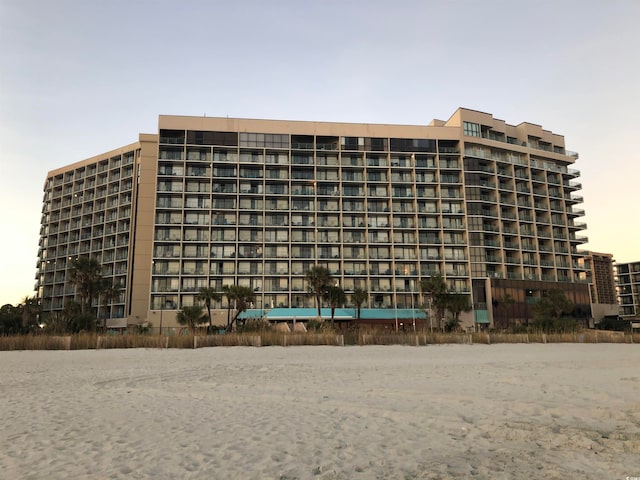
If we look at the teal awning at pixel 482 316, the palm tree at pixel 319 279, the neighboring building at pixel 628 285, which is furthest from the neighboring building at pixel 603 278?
the palm tree at pixel 319 279

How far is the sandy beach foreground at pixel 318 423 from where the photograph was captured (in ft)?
20.9

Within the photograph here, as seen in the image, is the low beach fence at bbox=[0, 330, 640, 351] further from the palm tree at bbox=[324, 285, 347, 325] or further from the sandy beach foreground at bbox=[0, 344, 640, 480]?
the palm tree at bbox=[324, 285, 347, 325]

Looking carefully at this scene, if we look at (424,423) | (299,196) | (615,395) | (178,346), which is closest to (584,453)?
(424,423)

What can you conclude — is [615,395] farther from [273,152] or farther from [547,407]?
[273,152]

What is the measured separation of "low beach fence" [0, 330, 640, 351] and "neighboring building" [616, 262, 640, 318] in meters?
138

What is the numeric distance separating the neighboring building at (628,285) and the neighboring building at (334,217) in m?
75.2

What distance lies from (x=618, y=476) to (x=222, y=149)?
8425 centimetres

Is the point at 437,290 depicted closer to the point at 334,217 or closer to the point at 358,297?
the point at 358,297

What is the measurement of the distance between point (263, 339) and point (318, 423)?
20.0 m

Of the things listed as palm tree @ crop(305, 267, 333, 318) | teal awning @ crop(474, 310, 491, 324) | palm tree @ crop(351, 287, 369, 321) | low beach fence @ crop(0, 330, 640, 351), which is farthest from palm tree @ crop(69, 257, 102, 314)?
teal awning @ crop(474, 310, 491, 324)

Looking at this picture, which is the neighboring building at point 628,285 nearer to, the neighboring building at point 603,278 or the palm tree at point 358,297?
the neighboring building at point 603,278

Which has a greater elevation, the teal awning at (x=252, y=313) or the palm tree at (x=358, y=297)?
the palm tree at (x=358, y=297)

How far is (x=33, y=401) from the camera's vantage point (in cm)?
1115

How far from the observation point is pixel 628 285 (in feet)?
498
